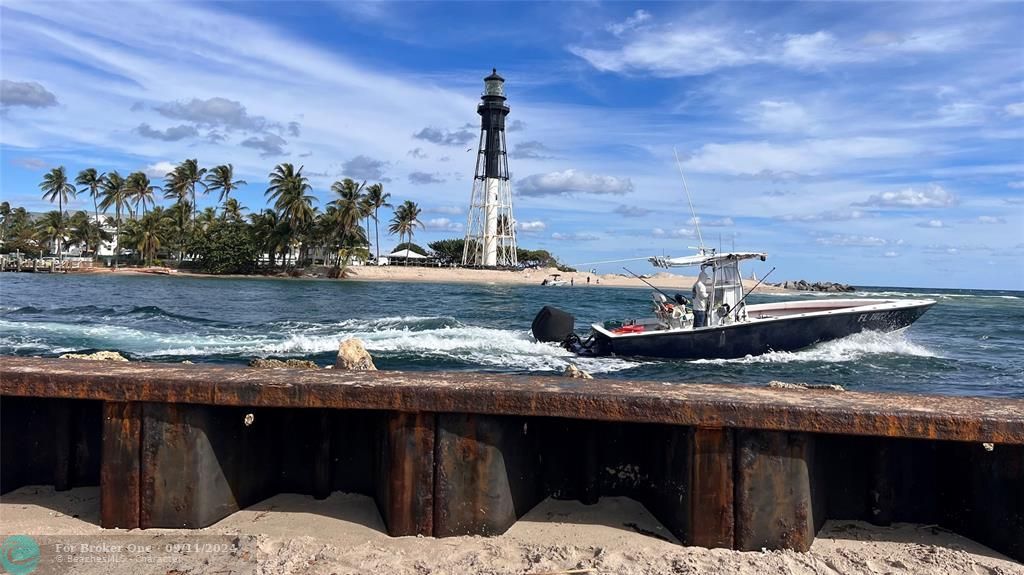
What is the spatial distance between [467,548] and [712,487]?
4.08 ft

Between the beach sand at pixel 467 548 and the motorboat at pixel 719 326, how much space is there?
13.2 m

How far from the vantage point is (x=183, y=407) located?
3719 millimetres

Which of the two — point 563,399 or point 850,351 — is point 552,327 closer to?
point 850,351

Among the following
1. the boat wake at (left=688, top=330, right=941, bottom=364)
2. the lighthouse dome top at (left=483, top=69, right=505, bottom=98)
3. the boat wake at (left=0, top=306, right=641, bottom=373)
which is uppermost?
the lighthouse dome top at (left=483, top=69, right=505, bottom=98)

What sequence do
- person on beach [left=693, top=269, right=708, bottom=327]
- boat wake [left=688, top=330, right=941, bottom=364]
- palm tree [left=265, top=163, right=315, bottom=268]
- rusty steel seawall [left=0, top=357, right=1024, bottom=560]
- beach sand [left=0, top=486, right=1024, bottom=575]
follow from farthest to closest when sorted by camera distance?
1. palm tree [left=265, top=163, right=315, bottom=268]
2. boat wake [left=688, top=330, right=941, bottom=364]
3. person on beach [left=693, top=269, right=708, bottom=327]
4. rusty steel seawall [left=0, top=357, right=1024, bottom=560]
5. beach sand [left=0, top=486, right=1024, bottom=575]

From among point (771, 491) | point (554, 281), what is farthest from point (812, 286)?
point (771, 491)

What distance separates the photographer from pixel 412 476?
12.0 feet

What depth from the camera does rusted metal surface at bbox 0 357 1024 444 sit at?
3.38m

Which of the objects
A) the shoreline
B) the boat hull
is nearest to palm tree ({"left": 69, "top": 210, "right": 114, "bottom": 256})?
the shoreline

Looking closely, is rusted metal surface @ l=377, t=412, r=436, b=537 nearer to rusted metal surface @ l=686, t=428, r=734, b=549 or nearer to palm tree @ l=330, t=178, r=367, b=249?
rusted metal surface @ l=686, t=428, r=734, b=549

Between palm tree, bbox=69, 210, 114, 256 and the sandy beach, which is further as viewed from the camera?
palm tree, bbox=69, 210, 114, 256

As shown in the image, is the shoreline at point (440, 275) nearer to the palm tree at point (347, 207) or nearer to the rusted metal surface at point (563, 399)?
the palm tree at point (347, 207)

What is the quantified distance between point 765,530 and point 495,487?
136cm

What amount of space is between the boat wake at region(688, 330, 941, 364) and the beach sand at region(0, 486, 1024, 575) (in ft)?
45.0
